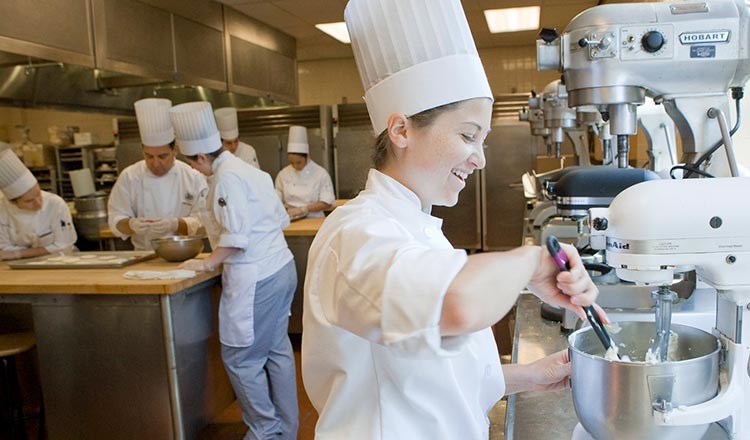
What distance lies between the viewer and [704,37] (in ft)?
4.41

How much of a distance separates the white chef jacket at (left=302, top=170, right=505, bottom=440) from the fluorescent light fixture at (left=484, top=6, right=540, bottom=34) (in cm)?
573

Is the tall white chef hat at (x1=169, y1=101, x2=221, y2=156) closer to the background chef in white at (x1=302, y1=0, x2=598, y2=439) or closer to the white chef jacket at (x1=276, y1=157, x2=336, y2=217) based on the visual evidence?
the background chef in white at (x1=302, y1=0, x2=598, y2=439)

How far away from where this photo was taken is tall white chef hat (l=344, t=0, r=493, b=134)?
0.87 meters

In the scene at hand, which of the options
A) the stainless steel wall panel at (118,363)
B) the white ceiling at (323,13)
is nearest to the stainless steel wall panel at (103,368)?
the stainless steel wall panel at (118,363)

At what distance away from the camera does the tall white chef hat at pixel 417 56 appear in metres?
0.87

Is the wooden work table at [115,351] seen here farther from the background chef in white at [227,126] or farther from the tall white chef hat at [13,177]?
the background chef in white at [227,126]

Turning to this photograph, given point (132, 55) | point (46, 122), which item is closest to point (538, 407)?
point (132, 55)

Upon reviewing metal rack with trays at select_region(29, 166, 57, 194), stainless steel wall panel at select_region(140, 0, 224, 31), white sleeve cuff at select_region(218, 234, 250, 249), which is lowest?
white sleeve cuff at select_region(218, 234, 250, 249)

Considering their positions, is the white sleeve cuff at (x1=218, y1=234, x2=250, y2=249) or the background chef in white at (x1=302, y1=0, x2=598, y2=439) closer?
the background chef in white at (x1=302, y1=0, x2=598, y2=439)

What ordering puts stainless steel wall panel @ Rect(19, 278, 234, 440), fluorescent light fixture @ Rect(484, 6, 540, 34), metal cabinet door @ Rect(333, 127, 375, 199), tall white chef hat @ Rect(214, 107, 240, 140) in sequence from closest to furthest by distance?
stainless steel wall panel @ Rect(19, 278, 234, 440) → tall white chef hat @ Rect(214, 107, 240, 140) → fluorescent light fixture @ Rect(484, 6, 540, 34) → metal cabinet door @ Rect(333, 127, 375, 199)

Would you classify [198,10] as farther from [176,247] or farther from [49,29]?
[176,247]

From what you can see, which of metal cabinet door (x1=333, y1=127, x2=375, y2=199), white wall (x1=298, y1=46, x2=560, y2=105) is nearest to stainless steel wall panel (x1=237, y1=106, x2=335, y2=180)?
metal cabinet door (x1=333, y1=127, x2=375, y2=199)

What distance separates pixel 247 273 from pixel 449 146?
212cm

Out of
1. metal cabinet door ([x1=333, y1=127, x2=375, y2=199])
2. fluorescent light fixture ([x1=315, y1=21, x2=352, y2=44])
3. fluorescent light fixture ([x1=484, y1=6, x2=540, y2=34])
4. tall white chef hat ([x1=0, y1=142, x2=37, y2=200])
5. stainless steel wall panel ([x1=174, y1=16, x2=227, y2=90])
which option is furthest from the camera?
metal cabinet door ([x1=333, y1=127, x2=375, y2=199])
